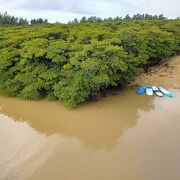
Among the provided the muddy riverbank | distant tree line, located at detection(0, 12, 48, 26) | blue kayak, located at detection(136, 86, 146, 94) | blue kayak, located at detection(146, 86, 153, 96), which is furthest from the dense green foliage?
distant tree line, located at detection(0, 12, 48, 26)

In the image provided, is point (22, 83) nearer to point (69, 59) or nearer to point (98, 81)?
point (69, 59)

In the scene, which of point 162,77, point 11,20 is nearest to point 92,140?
point 162,77

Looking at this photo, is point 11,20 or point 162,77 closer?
point 162,77

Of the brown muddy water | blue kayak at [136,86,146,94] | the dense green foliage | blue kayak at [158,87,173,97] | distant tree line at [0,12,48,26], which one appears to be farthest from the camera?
distant tree line at [0,12,48,26]

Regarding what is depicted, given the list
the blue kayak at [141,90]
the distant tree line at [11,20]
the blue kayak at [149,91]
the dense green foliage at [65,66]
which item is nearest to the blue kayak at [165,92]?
the blue kayak at [149,91]

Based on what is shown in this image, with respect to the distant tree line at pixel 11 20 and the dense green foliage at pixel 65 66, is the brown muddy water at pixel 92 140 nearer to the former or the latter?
the dense green foliage at pixel 65 66

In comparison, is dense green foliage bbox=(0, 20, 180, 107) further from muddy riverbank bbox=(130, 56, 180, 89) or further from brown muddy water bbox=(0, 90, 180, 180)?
muddy riverbank bbox=(130, 56, 180, 89)

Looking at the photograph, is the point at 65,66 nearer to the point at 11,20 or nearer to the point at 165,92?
the point at 165,92

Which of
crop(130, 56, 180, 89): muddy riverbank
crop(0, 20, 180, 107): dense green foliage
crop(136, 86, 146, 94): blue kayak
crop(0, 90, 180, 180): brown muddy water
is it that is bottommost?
crop(0, 90, 180, 180): brown muddy water

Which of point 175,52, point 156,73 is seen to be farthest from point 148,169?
point 175,52
